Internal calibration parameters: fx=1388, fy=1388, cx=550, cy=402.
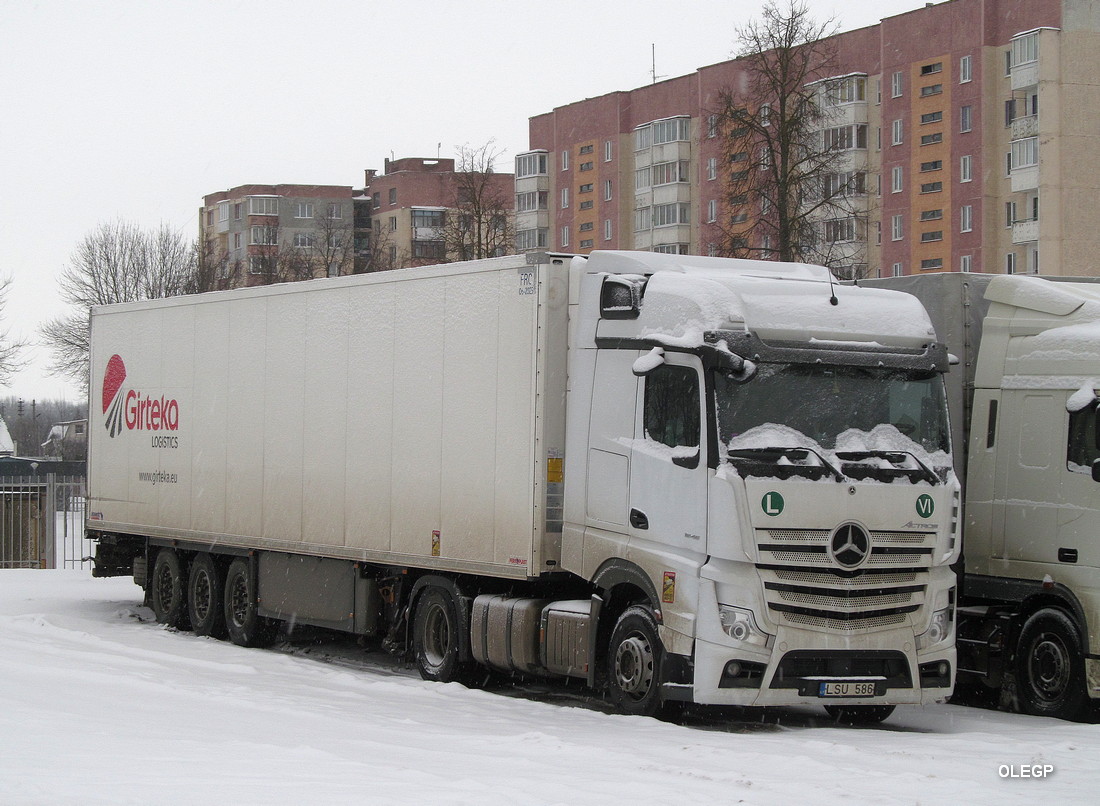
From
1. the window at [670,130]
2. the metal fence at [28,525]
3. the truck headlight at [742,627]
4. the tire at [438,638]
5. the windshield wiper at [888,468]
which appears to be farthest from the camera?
the window at [670,130]

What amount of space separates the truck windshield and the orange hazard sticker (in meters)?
1.02

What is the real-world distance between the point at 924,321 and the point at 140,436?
1108 centimetres

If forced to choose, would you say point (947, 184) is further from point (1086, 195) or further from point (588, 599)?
point (588, 599)

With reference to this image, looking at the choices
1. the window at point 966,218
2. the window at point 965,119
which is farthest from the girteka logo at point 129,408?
the window at point 965,119

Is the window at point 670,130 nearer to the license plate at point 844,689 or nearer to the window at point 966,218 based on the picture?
the window at point 966,218

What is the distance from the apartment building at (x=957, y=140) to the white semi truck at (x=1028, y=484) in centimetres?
3744

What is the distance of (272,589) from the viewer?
15477 millimetres

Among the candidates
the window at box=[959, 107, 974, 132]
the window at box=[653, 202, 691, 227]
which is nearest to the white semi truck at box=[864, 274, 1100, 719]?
the window at box=[959, 107, 974, 132]

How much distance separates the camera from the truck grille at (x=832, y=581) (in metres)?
9.71

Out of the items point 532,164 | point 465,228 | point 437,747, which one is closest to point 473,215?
point 465,228

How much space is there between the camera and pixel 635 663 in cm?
1048

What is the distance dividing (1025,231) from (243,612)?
157ft

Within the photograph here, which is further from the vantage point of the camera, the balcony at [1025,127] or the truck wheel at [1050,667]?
the balcony at [1025,127]

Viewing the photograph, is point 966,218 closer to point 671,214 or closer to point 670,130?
point 671,214
